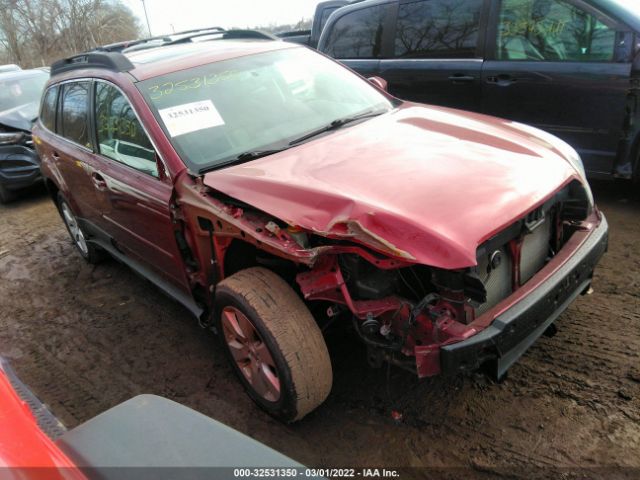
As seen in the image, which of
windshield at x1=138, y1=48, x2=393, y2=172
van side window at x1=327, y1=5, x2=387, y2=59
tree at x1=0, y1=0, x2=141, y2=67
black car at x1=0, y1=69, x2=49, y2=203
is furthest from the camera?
tree at x1=0, y1=0, x2=141, y2=67

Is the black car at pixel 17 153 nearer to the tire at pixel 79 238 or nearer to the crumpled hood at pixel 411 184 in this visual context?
the tire at pixel 79 238

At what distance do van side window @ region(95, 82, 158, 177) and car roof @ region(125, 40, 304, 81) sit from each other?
23 centimetres

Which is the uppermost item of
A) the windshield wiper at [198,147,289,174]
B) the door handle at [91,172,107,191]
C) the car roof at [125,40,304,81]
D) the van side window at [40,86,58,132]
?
the car roof at [125,40,304,81]

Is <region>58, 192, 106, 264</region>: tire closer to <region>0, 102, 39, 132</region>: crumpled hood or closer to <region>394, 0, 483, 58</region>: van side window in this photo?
<region>0, 102, 39, 132</region>: crumpled hood

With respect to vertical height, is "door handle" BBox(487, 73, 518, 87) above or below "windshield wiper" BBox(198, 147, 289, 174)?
below

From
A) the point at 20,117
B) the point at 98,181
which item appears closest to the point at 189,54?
the point at 98,181

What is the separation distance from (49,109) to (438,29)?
3752 mm

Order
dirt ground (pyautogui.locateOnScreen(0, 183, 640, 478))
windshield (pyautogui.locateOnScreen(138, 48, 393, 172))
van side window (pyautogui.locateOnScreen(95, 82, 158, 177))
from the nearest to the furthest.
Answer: dirt ground (pyautogui.locateOnScreen(0, 183, 640, 478)) → windshield (pyautogui.locateOnScreen(138, 48, 393, 172)) → van side window (pyautogui.locateOnScreen(95, 82, 158, 177))

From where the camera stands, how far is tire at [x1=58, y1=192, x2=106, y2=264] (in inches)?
181

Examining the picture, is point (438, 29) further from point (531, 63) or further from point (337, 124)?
point (337, 124)

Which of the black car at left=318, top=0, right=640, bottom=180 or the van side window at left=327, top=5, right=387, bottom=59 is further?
the van side window at left=327, top=5, right=387, bottom=59

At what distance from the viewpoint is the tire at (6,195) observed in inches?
281

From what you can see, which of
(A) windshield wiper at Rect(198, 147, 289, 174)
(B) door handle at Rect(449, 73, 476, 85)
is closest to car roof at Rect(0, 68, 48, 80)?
(B) door handle at Rect(449, 73, 476, 85)

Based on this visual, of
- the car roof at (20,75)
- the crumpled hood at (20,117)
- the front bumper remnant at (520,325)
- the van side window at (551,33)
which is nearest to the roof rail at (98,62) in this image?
the front bumper remnant at (520,325)
